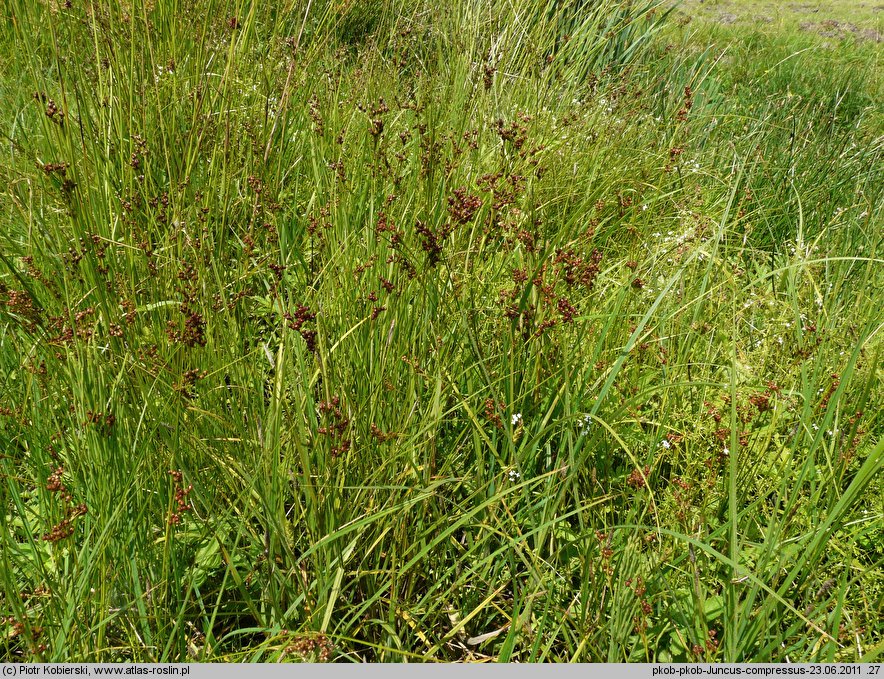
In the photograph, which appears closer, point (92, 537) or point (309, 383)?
point (92, 537)

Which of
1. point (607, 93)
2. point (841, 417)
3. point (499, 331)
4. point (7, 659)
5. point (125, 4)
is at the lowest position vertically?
point (7, 659)

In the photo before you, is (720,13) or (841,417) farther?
(720,13)

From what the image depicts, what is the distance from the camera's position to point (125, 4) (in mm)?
2641

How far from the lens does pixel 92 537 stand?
55.6 inches

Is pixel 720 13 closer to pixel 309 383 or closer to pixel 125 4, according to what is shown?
pixel 125 4

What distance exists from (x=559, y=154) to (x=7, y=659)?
2.51 meters

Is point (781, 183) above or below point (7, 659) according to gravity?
above

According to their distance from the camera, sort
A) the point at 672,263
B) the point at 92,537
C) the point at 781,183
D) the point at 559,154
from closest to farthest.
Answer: the point at 92,537 → the point at 672,263 → the point at 559,154 → the point at 781,183

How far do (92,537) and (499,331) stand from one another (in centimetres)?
106

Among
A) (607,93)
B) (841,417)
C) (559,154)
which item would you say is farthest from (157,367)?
(607,93)

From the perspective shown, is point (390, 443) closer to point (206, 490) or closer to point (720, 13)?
point (206, 490)
